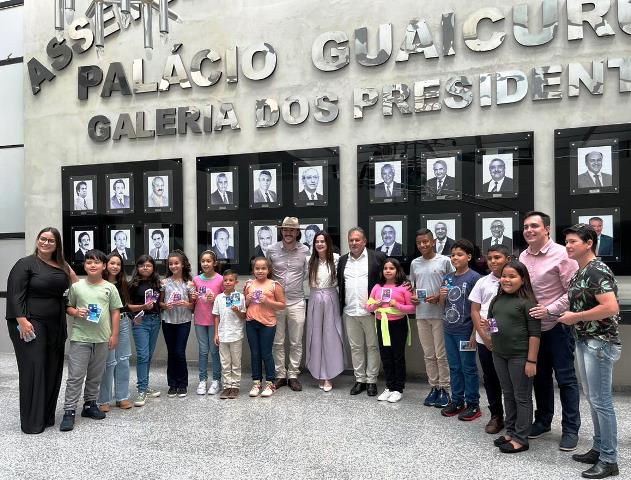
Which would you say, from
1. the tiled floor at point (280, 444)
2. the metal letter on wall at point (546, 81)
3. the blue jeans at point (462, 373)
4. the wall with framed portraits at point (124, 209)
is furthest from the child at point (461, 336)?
the wall with framed portraits at point (124, 209)

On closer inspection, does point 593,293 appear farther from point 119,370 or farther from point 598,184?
point 119,370

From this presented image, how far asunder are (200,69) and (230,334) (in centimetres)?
341

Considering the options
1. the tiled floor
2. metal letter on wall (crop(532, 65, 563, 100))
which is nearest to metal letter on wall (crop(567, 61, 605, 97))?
metal letter on wall (crop(532, 65, 563, 100))

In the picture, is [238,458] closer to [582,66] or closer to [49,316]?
[49,316]

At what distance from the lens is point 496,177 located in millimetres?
6121

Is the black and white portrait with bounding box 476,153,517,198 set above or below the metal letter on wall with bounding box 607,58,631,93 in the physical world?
below

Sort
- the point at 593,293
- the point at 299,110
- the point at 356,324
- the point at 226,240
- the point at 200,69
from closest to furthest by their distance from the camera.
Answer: the point at 593,293
the point at 356,324
the point at 299,110
the point at 226,240
the point at 200,69

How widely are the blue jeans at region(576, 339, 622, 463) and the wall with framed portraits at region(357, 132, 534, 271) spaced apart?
2121 mm

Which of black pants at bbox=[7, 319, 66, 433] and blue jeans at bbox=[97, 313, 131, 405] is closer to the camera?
black pants at bbox=[7, 319, 66, 433]

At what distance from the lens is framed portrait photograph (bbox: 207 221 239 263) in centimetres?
714

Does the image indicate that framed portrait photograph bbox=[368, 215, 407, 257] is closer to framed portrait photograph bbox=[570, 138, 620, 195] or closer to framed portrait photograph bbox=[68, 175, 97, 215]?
framed portrait photograph bbox=[570, 138, 620, 195]

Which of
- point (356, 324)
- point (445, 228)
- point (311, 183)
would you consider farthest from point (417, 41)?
point (356, 324)

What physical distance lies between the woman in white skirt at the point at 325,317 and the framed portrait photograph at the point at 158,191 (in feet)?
7.45

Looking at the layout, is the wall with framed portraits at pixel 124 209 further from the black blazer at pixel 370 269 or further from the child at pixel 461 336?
the child at pixel 461 336
